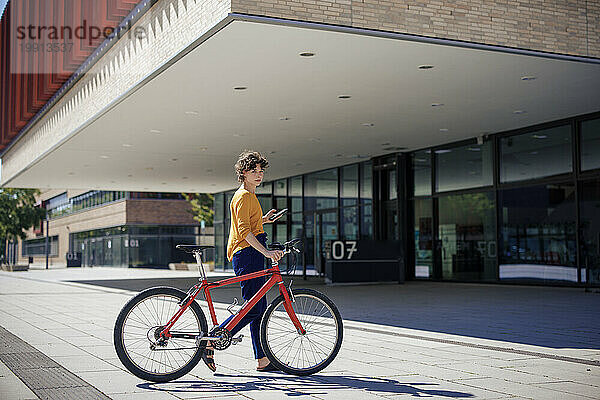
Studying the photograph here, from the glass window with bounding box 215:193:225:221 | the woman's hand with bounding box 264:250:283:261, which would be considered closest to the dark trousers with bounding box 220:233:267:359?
the woman's hand with bounding box 264:250:283:261

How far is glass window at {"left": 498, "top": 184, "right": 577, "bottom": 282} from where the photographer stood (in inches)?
683

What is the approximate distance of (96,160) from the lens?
2456cm

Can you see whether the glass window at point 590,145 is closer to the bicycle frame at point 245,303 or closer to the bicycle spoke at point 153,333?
the bicycle frame at point 245,303

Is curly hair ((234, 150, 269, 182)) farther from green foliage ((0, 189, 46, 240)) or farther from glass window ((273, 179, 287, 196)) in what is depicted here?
green foliage ((0, 189, 46, 240))

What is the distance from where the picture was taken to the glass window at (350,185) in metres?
25.9

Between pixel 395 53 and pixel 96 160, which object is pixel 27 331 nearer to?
pixel 395 53

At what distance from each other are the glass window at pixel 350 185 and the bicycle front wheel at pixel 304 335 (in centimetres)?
1974

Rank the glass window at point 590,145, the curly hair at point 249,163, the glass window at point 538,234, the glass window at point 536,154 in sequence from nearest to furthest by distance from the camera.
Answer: the curly hair at point 249,163 < the glass window at point 590,145 < the glass window at point 538,234 < the glass window at point 536,154

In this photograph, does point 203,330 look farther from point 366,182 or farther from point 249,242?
point 366,182

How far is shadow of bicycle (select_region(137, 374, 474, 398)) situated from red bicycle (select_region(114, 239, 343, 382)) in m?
0.12

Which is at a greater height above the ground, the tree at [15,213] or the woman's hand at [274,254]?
the tree at [15,213]

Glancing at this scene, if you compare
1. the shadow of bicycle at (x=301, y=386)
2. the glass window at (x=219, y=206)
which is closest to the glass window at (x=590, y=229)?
the shadow of bicycle at (x=301, y=386)

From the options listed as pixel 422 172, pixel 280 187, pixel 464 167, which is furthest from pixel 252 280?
pixel 280 187

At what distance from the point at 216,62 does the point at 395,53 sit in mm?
2880
